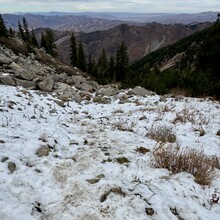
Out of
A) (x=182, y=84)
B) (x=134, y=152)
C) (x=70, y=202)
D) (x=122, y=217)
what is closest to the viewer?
(x=122, y=217)

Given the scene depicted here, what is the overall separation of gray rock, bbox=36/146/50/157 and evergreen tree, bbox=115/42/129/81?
5584 centimetres

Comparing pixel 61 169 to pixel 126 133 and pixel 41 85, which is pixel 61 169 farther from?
pixel 41 85

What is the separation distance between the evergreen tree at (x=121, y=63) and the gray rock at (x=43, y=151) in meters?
55.8

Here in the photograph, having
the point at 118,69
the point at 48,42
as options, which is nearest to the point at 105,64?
the point at 118,69

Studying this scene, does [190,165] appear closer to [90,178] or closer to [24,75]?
[90,178]

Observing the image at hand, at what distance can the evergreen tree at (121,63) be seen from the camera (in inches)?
2397

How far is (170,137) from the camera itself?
24.8ft

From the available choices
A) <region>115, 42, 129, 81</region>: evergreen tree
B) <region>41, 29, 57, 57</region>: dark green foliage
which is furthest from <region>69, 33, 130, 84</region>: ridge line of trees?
<region>41, 29, 57, 57</region>: dark green foliage

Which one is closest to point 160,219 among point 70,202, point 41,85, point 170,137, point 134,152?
point 70,202

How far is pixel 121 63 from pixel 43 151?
57.5 metres

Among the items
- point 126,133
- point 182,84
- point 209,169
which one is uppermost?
point 209,169

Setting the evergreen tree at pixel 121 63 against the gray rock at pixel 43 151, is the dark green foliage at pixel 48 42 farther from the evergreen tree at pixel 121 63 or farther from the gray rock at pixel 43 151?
the gray rock at pixel 43 151

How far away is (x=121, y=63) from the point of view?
202ft

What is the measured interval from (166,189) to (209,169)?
1353 millimetres
